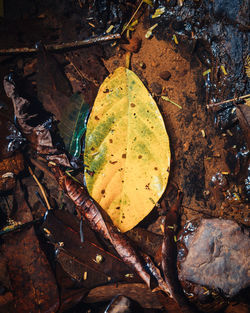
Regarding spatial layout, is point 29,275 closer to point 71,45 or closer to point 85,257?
point 85,257

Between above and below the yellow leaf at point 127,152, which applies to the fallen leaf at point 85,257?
below

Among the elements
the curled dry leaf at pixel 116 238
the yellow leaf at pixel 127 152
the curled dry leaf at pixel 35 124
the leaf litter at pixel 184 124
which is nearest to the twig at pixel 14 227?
the leaf litter at pixel 184 124

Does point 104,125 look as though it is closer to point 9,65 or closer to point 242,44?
point 9,65

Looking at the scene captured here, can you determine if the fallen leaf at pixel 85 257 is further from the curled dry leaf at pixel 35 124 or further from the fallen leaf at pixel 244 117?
the fallen leaf at pixel 244 117

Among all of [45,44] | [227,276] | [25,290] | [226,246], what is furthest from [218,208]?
[45,44]

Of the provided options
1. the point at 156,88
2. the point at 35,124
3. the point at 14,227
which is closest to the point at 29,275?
the point at 14,227

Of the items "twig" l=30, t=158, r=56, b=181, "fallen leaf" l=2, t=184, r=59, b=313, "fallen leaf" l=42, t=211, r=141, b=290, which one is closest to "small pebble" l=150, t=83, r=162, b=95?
"twig" l=30, t=158, r=56, b=181
